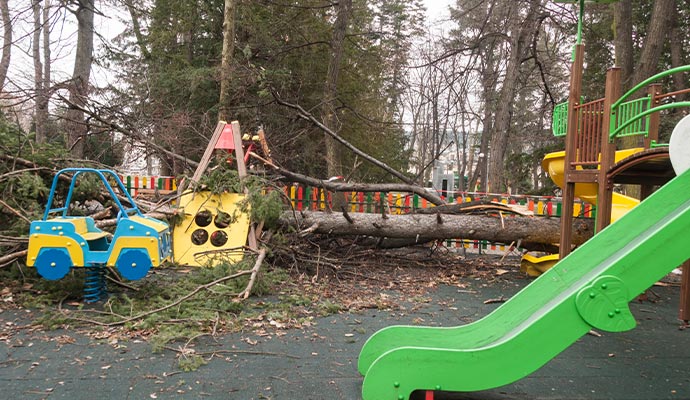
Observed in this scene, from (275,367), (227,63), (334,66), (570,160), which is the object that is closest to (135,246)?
(275,367)

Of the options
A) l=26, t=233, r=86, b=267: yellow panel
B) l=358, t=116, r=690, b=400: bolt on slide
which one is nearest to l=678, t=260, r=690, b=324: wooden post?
l=358, t=116, r=690, b=400: bolt on slide

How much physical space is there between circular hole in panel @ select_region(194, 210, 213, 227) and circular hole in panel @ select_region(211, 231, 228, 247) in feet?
0.77

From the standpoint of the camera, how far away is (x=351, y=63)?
15586 mm

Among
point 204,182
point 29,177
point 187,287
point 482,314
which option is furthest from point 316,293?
point 29,177

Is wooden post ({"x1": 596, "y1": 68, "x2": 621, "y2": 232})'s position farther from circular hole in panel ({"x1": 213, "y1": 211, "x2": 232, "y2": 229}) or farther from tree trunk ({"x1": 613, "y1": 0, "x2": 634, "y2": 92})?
tree trunk ({"x1": 613, "y1": 0, "x2": 634, "y2": 92})

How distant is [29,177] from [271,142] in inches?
184

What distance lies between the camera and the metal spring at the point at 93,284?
15.4ft

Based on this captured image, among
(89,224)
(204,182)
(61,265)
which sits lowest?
(61,265)

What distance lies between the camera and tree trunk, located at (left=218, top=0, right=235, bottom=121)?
38.4 ft

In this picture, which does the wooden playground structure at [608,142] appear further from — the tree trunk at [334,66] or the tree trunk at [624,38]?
the tree trunk at [334,66]

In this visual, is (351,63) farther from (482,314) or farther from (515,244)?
(482,314)

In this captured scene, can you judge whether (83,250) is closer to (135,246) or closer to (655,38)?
(135,246)

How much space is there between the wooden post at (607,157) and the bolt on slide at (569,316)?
8.59ft

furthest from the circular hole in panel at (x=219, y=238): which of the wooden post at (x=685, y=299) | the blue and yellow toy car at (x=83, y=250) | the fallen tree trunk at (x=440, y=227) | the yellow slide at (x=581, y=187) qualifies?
the wooden post at (x=685, y=299)
